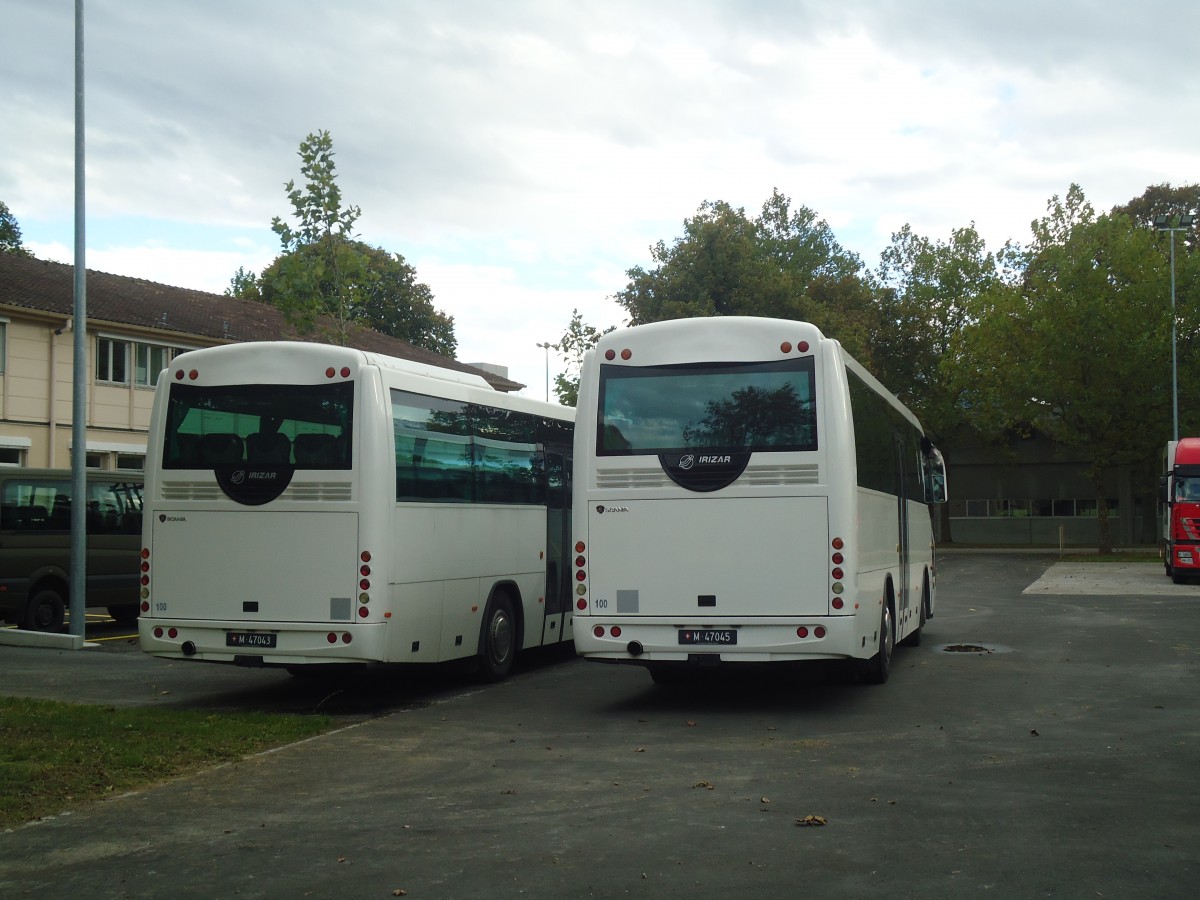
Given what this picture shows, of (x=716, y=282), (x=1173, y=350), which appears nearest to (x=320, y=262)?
(x=716, y=282)

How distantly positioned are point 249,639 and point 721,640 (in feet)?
14.3

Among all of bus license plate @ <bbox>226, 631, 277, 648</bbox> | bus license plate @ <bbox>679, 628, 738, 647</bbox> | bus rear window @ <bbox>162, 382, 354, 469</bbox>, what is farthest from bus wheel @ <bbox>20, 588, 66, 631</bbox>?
bus license plate @ <bbox>679, 628, 738, 647</bbox>

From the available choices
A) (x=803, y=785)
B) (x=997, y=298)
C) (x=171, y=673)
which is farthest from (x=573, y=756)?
(x=997, y=298)

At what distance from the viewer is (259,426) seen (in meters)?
12.7

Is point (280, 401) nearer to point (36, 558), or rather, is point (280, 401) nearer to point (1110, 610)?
point (36, 558)

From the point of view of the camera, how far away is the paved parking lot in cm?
641

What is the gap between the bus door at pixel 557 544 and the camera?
54.2 ft

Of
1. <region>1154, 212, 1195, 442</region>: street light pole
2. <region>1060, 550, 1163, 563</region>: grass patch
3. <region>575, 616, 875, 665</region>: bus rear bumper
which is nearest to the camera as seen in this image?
<region>575, 616, 875, 665</region>: bus rear bumper

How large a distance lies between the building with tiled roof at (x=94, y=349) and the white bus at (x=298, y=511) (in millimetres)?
20244

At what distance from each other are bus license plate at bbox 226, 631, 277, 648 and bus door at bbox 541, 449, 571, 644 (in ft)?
14.8

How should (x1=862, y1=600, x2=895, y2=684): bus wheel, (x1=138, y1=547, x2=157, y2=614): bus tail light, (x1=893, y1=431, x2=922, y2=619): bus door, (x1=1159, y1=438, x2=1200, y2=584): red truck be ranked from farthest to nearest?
(x1=1159, y1=438, x2=1200, y2=584): red truck
(x1=893, y1=431, x2=922, y2=619): bus door
(x1=862, y1=600, x2=895, y2=684): bus wheel
(x1=138, y1=547, x2=157, y2=614): bus tail light

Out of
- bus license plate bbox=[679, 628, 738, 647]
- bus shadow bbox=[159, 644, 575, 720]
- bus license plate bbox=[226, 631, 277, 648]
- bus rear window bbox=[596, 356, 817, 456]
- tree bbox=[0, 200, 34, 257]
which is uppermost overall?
tree bbox=[0, 200, 34, 257]

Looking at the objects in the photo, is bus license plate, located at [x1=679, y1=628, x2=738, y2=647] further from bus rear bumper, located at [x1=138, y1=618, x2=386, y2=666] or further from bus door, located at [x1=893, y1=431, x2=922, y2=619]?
bus door, located at [x1=893, y1=431, x2=922, y2=619]

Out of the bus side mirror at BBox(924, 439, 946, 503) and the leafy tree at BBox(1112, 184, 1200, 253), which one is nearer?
the bus side mirror at BBox(924, 439, 946, 503)
